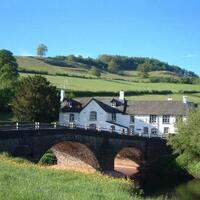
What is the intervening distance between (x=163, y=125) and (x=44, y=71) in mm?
57189

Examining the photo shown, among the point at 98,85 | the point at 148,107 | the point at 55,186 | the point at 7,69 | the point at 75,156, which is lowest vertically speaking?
the point at 75,156

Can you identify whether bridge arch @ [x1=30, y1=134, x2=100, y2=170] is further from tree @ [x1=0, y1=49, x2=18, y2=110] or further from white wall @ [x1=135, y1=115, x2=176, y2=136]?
tree @ [x1=0, y1=49, x2=18, y2=110]

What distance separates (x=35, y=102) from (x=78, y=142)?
20845 millimetres

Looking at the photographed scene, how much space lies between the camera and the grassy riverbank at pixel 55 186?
70.3 feet

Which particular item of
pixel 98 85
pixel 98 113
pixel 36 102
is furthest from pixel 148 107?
pixel 98 85

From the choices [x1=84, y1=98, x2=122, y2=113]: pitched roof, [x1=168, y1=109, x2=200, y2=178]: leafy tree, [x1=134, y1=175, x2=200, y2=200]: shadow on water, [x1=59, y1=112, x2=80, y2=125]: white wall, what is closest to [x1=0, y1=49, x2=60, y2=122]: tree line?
[x1=59, y1=112, x2=80, y2=125]: white wall

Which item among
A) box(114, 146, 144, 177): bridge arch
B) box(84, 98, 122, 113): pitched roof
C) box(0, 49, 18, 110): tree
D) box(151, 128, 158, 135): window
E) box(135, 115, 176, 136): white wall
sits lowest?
box(114, 146, 144, 177): bridge arch

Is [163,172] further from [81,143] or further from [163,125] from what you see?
[163,125]

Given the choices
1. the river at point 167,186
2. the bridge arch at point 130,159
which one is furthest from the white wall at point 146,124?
the river at point 167,186

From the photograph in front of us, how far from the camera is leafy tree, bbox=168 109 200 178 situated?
232ft

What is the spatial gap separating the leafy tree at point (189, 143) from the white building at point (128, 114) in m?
18.4

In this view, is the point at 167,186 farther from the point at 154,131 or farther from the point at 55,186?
the point at 154,131

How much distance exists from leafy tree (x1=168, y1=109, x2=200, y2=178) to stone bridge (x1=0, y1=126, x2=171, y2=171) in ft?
21.4

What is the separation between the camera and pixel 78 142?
62.8 meters
